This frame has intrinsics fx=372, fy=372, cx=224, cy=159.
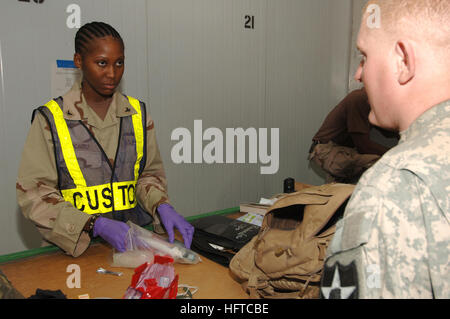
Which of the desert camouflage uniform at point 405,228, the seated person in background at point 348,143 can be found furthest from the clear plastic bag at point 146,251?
the seated person in background at point 348,143

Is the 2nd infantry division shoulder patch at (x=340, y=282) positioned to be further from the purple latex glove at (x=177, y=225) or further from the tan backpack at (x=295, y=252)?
the purple latex glove at (x=177, y=225)

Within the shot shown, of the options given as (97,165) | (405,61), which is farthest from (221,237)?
(405,61)

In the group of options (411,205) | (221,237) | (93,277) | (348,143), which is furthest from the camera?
(348,143)

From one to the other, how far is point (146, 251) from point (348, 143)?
1875 millimetres

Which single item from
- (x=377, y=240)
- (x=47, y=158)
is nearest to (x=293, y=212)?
(x=377, y=240)

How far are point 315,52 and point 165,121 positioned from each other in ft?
5.56

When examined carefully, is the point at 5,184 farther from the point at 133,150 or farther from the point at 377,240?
the point at 377,240

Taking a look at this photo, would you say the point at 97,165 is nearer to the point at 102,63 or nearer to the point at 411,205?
the point at 102,63

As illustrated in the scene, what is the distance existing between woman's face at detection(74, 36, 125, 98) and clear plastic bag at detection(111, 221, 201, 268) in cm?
61

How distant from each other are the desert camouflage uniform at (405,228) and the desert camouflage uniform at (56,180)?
3.25 feet

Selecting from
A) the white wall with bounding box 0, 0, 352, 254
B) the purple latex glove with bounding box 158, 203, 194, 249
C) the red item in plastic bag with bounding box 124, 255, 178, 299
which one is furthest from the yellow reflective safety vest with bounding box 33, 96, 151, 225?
the white wall with bounding box 0, 0, 352, 254

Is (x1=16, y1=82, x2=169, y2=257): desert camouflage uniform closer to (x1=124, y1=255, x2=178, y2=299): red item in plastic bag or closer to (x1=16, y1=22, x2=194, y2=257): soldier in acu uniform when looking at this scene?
(x1=16, y1=22, x2=194, y2=257): soldier in acu uniform

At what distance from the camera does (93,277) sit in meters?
1.07

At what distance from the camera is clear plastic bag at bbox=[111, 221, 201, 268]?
44.8 inches
